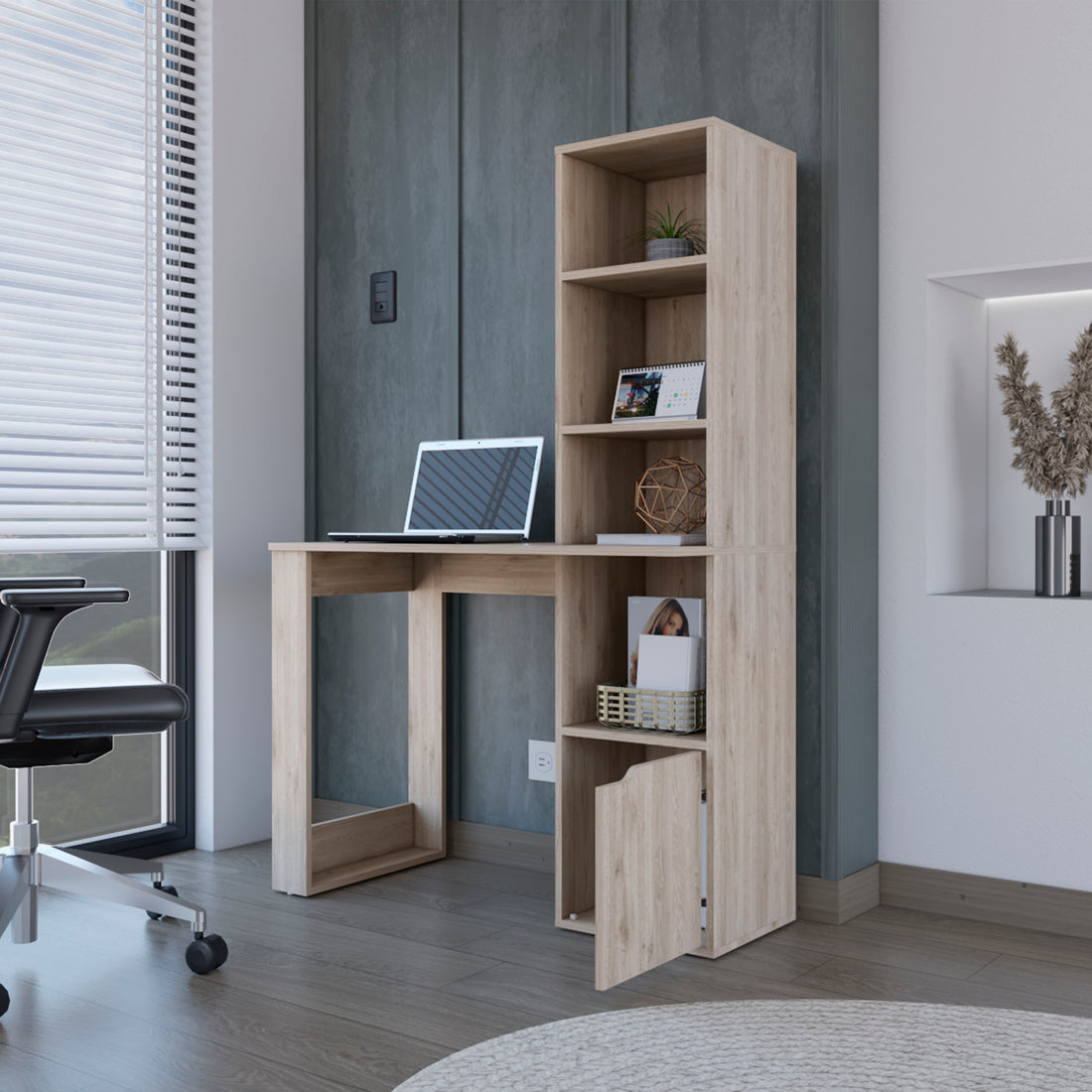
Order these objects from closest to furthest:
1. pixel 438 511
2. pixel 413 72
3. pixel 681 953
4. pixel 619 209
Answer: pixel 681 953 → pixel 619 209 → pixel 438 511 → pixel 413 72

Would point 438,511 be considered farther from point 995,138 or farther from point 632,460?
point 995,138

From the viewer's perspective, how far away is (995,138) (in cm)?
272

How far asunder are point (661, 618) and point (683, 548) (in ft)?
1.12

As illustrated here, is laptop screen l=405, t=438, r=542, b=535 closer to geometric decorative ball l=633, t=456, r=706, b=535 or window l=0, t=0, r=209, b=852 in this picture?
geometric decorative ball l=633, t=456, r=706, b=535

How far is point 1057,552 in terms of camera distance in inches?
108

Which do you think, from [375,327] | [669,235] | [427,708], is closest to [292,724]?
[427,708]

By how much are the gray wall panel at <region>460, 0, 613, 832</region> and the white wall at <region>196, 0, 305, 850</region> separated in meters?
0.58

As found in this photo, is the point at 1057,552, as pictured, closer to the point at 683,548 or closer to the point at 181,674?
the point at 683,548

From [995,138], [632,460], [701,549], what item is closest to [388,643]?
[632,460]

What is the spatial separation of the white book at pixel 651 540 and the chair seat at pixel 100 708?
2.97 feet

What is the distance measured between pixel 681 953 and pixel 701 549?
2.54ft

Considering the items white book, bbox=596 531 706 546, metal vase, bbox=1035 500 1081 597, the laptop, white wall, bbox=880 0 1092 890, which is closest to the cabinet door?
white book, bbox=596 531 706 546

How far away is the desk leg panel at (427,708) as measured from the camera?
3252 mm

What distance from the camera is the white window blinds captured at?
295 centimetres
